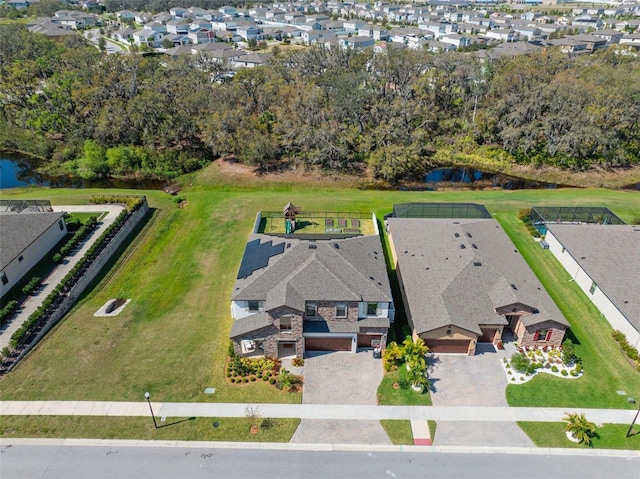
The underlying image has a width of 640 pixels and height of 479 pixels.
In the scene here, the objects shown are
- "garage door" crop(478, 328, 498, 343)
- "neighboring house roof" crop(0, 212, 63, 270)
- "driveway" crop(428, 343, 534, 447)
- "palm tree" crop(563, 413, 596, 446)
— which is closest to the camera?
"palm tree" crop(563, 413, 596, 446)

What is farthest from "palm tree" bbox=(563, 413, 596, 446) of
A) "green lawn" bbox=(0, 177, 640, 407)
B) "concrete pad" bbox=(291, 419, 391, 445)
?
"concrete pad" bbox=(291, 419, 391, 445)

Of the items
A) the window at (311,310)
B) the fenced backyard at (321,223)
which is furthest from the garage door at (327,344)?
the fenced backyard at (321,223)

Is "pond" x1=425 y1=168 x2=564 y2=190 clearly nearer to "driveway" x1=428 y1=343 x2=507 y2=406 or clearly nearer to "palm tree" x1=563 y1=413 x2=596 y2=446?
"driveway" x1=428 y1=343 x2=507 y2=406

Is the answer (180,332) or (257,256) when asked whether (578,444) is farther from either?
(180,332)

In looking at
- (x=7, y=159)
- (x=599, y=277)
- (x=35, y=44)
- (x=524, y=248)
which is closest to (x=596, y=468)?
(x=599, y=277)

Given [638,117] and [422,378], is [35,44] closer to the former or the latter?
[422,378]
